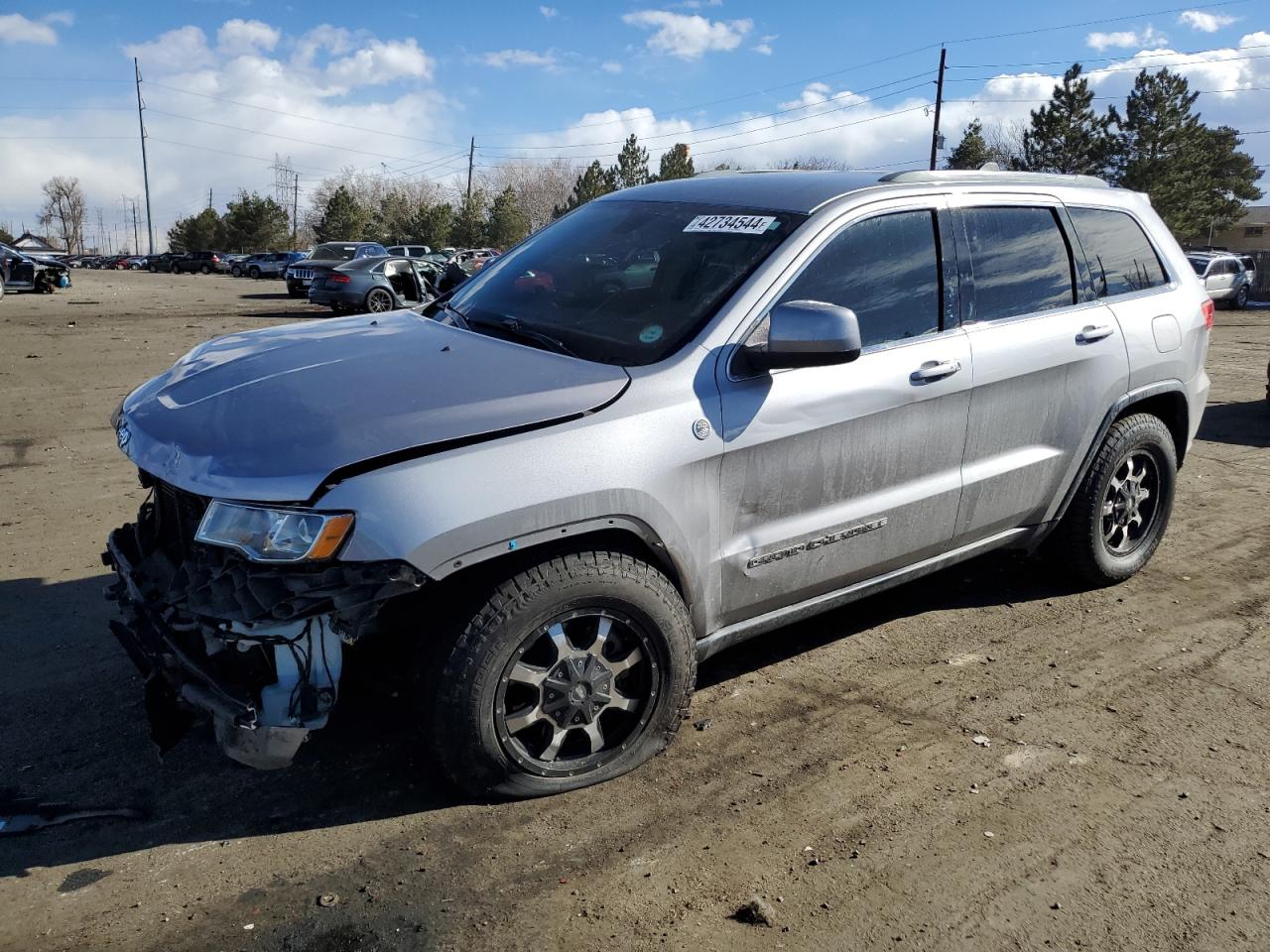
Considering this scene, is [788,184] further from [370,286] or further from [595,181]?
[595,181]

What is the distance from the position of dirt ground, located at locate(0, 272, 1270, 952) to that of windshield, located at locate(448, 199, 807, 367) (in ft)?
4.49

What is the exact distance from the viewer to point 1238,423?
9992 mm

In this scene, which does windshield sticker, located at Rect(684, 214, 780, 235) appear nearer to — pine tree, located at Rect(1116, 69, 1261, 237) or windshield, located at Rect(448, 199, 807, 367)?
windshield, located at Rect(448, 199, 807, 367)

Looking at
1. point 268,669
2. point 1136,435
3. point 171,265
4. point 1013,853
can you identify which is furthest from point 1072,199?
point 171,265

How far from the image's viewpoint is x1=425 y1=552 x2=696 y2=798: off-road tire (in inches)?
115

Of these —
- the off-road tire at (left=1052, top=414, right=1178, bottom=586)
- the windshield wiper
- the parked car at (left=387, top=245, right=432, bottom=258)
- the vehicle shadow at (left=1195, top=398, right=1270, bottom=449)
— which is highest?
the windshield wiper

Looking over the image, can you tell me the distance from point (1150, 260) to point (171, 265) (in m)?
70.8

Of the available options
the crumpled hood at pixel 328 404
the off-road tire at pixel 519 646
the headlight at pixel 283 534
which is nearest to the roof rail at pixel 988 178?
the crumpled hood at pixel 328 404

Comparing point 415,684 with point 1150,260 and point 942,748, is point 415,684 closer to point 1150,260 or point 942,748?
point 942,748

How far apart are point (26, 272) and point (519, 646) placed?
94.2ft

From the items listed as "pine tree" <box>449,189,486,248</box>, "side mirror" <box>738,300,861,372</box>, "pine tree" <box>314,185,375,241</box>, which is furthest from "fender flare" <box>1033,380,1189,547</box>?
"pine tree" <box>314,185,375,241</box>

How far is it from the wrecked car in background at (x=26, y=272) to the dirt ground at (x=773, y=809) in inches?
1002

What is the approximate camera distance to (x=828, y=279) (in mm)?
3639

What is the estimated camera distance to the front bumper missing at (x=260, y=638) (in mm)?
2734
